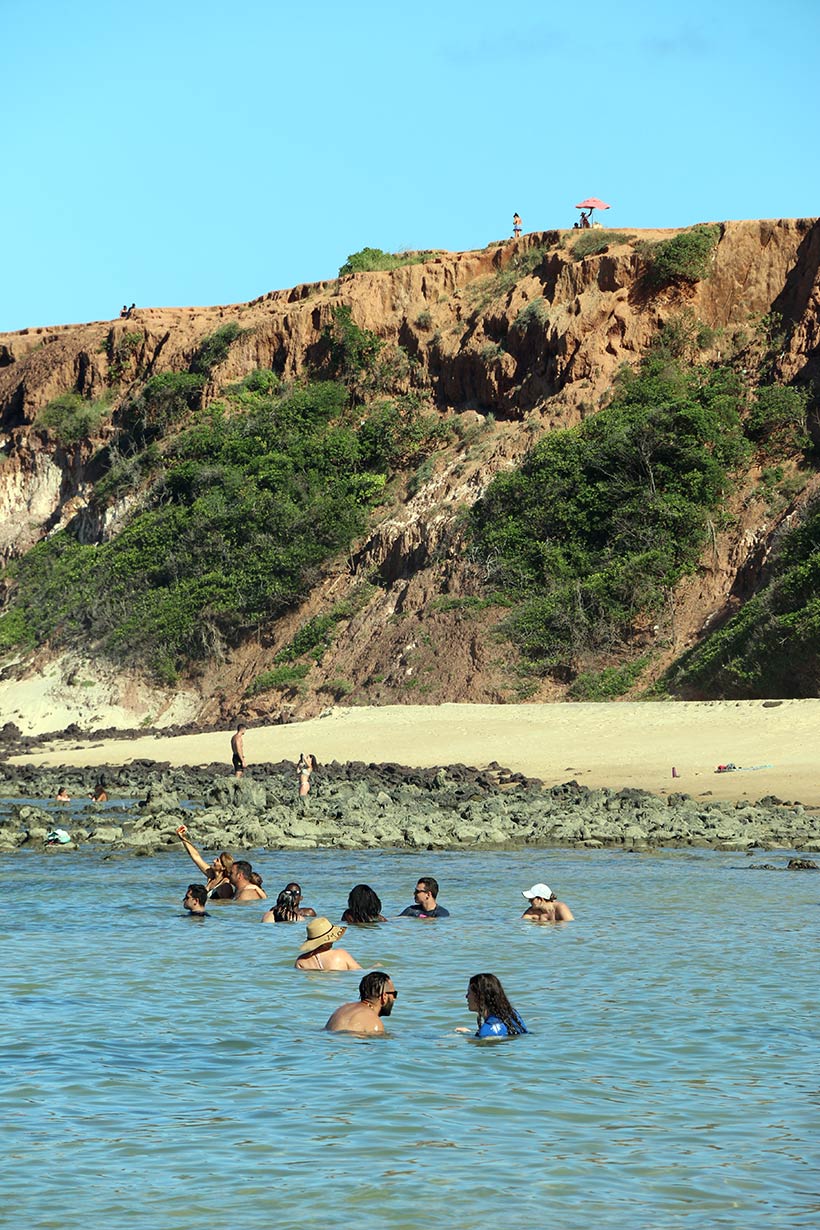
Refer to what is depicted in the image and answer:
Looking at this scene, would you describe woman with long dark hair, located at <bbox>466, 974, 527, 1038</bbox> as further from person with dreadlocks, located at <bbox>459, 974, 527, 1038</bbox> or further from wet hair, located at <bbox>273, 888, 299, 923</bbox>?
wet hair, located at <bbox>273, 888, 299, 923</bbox>

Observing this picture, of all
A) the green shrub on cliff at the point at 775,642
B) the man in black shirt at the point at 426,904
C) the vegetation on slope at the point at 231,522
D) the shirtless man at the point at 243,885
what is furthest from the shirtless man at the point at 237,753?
the vegetation on slope at the point at 231,522

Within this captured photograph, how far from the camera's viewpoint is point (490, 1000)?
31.2 ft

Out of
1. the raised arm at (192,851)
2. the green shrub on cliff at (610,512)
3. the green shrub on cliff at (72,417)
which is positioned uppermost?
the green shrub on cliff at (72,417)

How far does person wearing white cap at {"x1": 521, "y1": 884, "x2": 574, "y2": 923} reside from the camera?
44.8 ft

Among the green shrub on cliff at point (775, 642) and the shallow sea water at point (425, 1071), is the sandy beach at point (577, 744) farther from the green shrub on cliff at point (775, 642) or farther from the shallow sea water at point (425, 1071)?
the shallow sea water at point (425, 1071)

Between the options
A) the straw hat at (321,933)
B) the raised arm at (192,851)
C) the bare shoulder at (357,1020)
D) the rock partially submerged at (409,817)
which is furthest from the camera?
the rock partially submerged at (409,817)

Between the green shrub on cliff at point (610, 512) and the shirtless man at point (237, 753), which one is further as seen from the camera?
the green shrub on cliff at point (610, 512)

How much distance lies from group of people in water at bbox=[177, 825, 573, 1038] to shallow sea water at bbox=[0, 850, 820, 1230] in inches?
6.0

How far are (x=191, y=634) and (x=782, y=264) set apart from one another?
2015 cm

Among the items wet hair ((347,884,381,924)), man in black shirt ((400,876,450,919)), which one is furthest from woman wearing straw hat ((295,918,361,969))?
man in black shirt ((400,876,450,919))

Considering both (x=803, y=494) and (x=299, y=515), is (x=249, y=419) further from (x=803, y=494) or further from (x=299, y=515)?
(x=803, y=494)

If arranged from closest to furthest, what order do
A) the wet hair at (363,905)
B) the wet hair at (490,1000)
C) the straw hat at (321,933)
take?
the wet hair at (490,1000) → the straw hat at (321,933) → the wet hair at (363,905)

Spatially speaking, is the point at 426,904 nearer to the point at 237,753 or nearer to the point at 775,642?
the point at 237,753

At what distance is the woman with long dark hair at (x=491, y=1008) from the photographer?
9.52 metres
